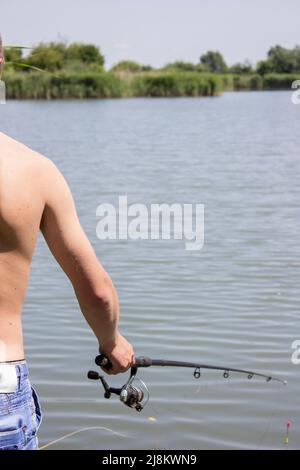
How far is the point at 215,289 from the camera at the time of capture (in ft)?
28.5

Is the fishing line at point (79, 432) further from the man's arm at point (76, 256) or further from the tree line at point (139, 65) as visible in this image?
the tree line at point (139, 65)

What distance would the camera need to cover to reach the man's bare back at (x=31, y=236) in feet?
8.50

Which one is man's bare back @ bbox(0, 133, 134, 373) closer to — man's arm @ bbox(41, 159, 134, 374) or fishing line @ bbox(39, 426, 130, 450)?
man's arm @ bbox(41, 159, 134, 374)

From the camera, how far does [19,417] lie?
102 inches

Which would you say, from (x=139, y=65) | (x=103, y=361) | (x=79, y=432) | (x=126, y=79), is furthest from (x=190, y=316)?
(x=139, y=65)

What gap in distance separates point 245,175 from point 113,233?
20.6 feet

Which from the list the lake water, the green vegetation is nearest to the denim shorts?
the lake water

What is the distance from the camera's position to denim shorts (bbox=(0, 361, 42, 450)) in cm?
257

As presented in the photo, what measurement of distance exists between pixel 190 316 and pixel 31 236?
16.9 feet

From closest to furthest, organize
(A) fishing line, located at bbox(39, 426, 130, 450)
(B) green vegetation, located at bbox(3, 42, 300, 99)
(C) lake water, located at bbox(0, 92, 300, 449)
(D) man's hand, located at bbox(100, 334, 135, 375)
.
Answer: (D) man's hand, located at bbox(100, 334, 135, 375) → (A) fishing line, located at bbox(39, 426, 130, 450) → (C) lake water, located at bbox(0, 92, 300, 449) → (B) green vegetation, located at bbox(3, 42, 300, 99)

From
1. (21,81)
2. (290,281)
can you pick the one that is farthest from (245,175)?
(21,81)

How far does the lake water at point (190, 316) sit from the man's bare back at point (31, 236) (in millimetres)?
2557

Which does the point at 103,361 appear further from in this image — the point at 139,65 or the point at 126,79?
the point at 139,65

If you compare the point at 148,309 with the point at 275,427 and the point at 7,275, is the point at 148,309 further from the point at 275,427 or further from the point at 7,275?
the point at 7,275
